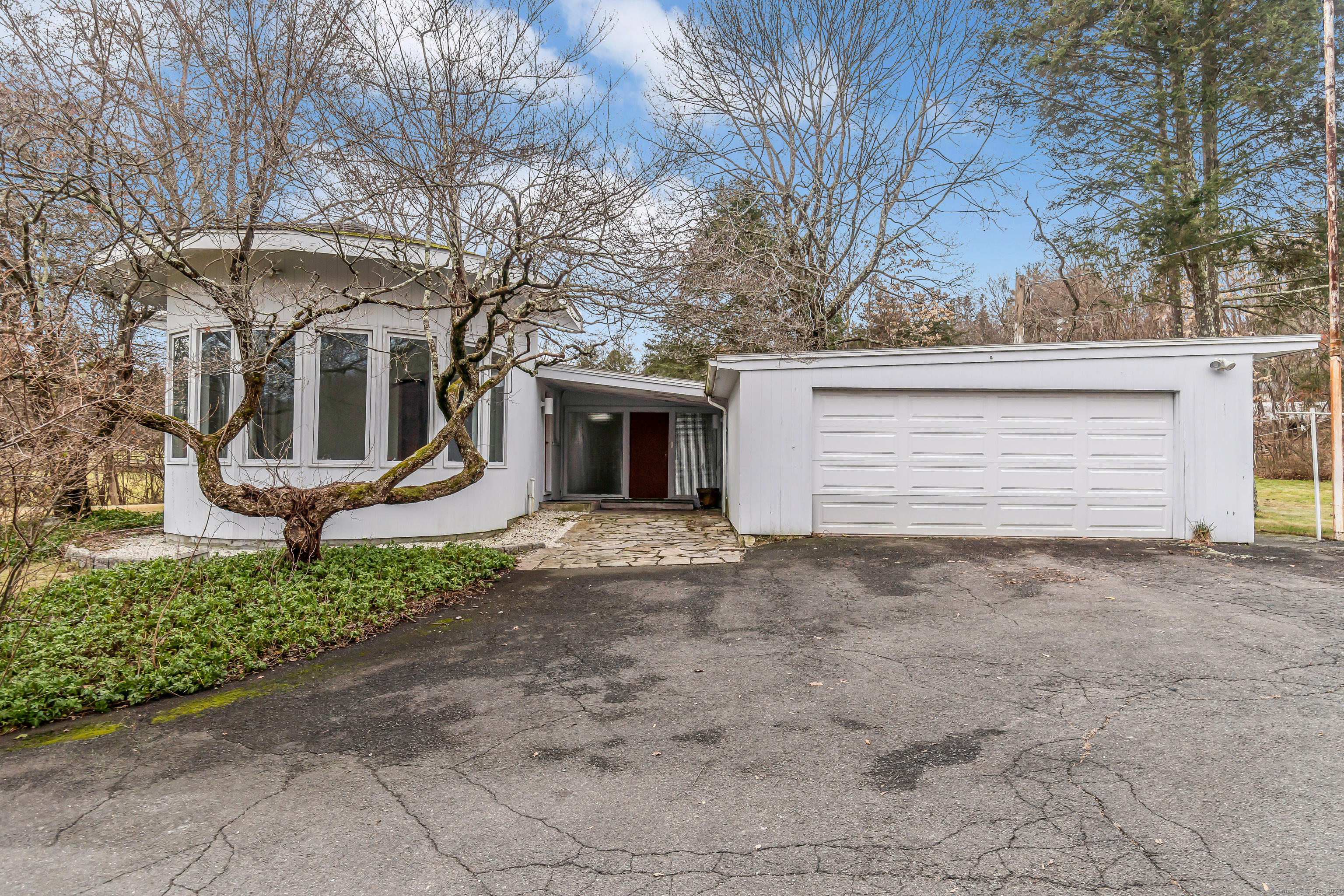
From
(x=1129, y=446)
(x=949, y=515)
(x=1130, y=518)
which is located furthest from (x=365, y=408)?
(x=1130, y=518)

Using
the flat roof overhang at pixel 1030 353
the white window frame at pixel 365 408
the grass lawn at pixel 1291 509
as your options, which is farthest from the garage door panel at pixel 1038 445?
the white window frame at pixel 365 408

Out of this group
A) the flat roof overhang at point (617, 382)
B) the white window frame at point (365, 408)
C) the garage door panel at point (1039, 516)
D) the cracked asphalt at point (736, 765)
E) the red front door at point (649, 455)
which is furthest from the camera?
the red front door at point (649, 455)

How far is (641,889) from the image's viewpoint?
220 cm

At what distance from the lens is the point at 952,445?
349 inches

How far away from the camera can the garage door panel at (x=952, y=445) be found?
8.85m

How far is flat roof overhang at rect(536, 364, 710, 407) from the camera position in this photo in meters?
12.0

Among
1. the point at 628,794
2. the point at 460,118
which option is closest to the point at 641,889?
the point at 628,794

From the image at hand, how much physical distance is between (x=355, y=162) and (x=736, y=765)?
6.59 m

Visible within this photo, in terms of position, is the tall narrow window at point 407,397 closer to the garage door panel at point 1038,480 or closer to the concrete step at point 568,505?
the concrete step at point 568,505

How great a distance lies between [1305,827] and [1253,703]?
4.69ft

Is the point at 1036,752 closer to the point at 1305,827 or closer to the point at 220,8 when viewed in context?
the point at 1305,827

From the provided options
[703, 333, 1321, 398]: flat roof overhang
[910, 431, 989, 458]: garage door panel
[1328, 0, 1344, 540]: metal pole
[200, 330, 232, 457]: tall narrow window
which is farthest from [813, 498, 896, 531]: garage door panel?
[200, 330, 232, 457]: tall narrow window

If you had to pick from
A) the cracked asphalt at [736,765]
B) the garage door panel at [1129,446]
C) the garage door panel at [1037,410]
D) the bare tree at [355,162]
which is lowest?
the cracked asphalt at [736,765]

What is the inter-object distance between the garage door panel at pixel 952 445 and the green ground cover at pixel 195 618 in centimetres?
538
